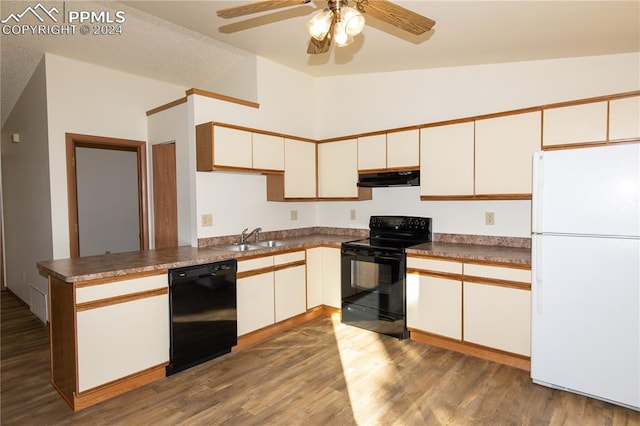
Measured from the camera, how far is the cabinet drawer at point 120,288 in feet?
7.41

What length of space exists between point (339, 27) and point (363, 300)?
2.58 meters

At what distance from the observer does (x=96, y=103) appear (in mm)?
3824

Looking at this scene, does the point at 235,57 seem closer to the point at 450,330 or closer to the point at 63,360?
the point at 63,360

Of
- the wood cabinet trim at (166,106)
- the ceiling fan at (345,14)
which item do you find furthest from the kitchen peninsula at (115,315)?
the ceiling fan at (345,14)

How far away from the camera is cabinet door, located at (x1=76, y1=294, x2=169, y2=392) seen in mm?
2291

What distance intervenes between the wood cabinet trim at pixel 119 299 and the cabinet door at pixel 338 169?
218 cm

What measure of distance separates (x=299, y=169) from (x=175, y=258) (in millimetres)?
1779

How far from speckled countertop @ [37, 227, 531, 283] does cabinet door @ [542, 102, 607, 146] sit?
94 cm

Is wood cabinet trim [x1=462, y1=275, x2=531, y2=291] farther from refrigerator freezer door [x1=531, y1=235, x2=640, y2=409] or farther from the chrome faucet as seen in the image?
the chrome faucet

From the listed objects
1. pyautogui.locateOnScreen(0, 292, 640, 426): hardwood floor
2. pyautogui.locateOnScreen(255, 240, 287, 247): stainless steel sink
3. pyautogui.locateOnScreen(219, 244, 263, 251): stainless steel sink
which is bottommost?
pyautogui.locateOnScreen(0, 292, 640, 426): hardwood floor

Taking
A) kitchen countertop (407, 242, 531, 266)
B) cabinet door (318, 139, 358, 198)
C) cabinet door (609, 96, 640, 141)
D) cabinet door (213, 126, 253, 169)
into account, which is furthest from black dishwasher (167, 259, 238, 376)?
cabinet door (609, 96, 640, 141)

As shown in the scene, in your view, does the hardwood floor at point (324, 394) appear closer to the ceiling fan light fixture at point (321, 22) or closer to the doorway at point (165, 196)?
the doorway at point (165, 196)

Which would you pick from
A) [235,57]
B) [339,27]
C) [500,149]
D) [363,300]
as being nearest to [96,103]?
[235,57]

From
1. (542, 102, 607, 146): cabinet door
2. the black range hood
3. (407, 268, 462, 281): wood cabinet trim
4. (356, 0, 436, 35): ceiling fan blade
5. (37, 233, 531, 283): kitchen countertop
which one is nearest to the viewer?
(356, 0, 436, 35): ceiling fan blade
